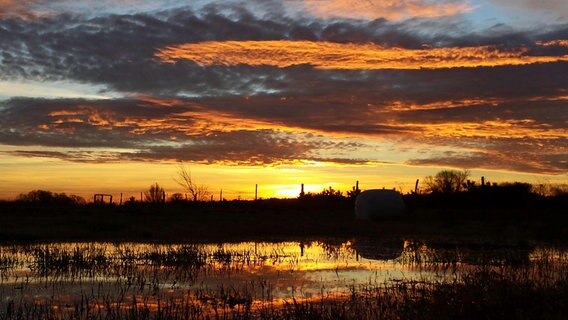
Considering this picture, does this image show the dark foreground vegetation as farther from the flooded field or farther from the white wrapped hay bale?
the flooded field

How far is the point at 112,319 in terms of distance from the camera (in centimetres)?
880

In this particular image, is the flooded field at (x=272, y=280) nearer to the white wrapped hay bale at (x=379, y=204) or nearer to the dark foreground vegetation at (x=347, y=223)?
the dark foreground vegetation at (x=347, y=223)

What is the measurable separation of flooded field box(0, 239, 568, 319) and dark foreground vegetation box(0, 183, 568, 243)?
13.9 feet

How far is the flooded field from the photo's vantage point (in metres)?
9.29

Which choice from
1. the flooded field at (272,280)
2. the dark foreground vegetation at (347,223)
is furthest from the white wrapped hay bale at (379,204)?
the flooded field at (272,280)

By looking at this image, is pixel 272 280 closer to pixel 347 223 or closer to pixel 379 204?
pixel 347 223

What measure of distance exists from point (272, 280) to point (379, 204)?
71.3ft

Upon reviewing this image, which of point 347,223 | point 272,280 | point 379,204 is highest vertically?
point 379,204

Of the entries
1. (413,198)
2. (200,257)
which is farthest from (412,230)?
(413,198)

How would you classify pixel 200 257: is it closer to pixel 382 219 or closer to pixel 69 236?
pixel 69 236

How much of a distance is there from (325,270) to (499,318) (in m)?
6.79

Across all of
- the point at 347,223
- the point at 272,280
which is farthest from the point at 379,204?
the point at 272,280

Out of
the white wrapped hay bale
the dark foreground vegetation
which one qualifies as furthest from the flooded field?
the white wrapped hay bale

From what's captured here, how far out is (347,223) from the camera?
31.8 metres
